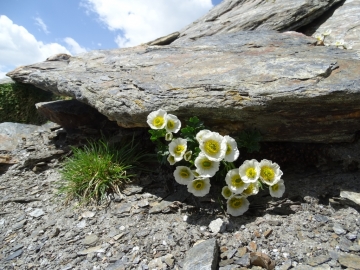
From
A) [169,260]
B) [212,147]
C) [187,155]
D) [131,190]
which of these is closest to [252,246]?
[169,260]

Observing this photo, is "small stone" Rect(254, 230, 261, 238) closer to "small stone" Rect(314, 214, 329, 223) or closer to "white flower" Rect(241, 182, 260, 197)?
"white flower" Rect(241, 182, 260, 197)

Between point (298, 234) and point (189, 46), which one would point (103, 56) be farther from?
point (298, 234)

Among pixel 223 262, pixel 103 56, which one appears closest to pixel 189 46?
pixel 103 56

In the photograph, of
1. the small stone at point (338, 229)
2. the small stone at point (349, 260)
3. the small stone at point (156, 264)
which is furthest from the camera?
the small stone at point (338, 229)

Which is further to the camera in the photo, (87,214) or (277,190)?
(87,214)

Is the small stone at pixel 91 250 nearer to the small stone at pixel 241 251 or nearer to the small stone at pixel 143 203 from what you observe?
the small stone at pixel 143 203

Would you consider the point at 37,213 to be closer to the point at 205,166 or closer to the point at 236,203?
the point at 205,166

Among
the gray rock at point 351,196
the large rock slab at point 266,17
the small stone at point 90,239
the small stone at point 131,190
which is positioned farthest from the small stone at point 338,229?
the large rock slab at point 266,17

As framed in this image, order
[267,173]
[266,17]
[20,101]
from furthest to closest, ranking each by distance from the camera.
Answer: [20,101]
[266,17]
[267,173]
